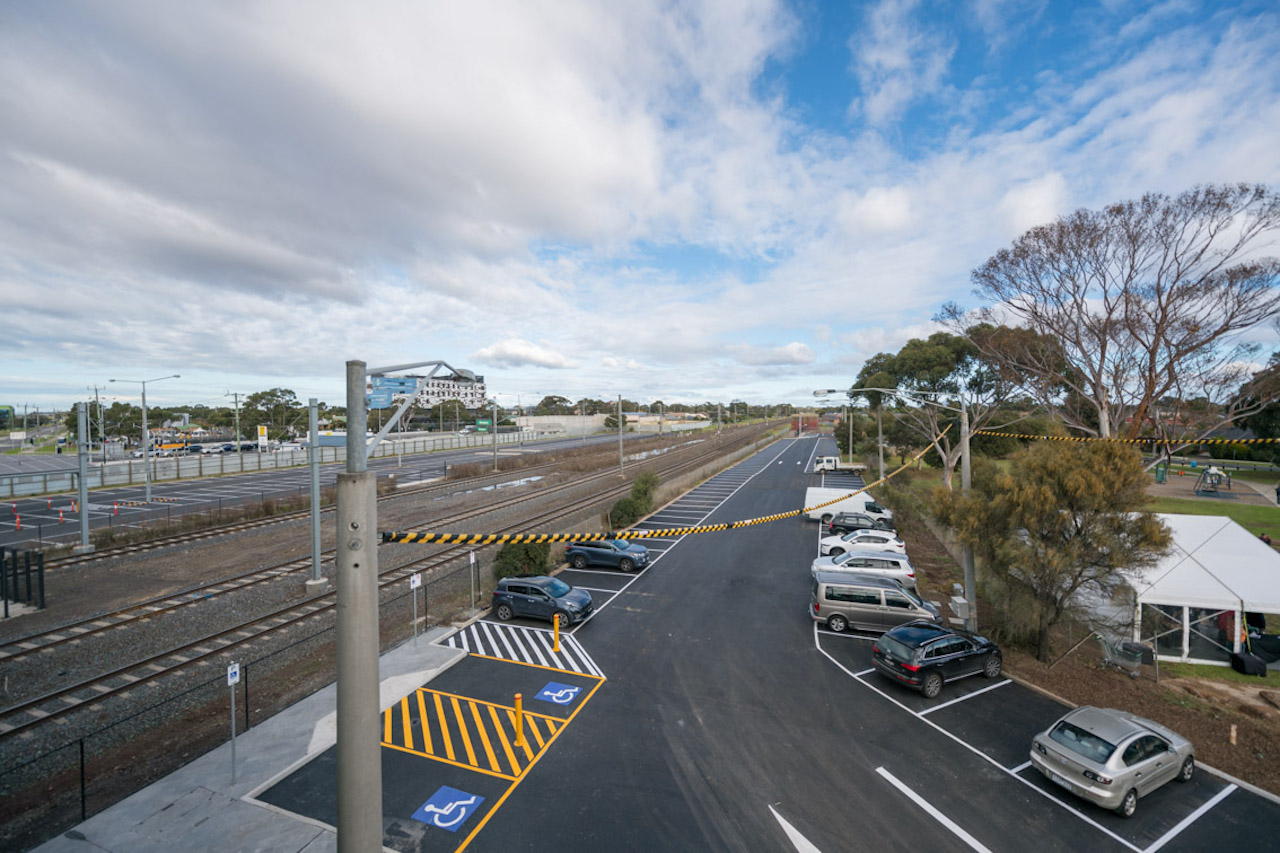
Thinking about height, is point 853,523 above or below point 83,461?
below

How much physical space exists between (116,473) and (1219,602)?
225 feet

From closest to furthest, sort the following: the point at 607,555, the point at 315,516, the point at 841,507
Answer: the point at 315,516 < the point at 607,555 < the point at 841,507

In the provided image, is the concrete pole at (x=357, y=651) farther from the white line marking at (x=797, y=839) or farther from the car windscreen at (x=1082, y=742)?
the car windscreen at (x=1082, y=742)

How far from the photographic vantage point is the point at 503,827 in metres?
8.47

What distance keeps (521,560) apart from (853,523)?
18914mm

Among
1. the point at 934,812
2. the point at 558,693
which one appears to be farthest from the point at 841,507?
the point at 934,812

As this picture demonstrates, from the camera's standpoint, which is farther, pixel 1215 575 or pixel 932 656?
pixel 1215 575

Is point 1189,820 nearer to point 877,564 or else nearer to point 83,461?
point 877,564

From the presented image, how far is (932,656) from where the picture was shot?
513 inches

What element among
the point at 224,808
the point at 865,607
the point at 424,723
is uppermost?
the point at 865,607

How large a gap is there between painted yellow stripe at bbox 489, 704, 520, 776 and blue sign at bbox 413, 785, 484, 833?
93 centimetres

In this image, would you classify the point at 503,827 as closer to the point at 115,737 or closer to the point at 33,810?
the point at 33,810

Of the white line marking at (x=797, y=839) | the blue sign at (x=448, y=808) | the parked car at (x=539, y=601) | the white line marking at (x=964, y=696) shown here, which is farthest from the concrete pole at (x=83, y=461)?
the white line marking at (x=964, y=696)

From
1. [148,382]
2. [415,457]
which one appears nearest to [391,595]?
[148,382]
